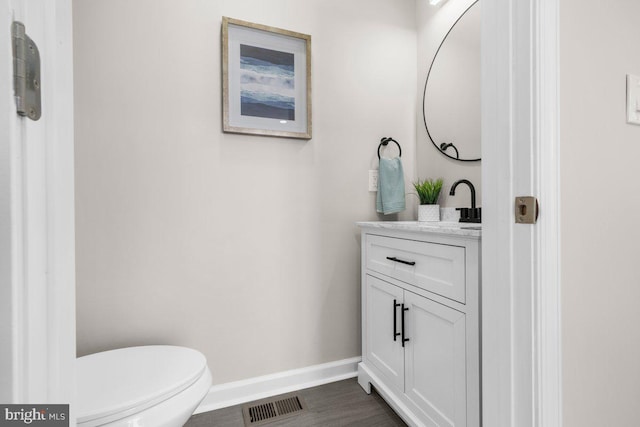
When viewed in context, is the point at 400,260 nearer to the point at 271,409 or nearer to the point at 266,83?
the point at 271,409

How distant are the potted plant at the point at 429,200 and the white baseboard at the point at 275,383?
35.3 inches

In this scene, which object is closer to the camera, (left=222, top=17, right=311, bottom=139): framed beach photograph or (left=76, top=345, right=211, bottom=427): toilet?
(left=76, top=345, right=211, bottom=427): toilet

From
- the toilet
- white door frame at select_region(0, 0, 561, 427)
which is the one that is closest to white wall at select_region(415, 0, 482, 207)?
white door frame at select_region(0, 0, 561, 427)

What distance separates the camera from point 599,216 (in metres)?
0.73

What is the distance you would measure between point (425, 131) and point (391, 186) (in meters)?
0.42

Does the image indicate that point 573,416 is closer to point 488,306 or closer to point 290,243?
point 488,306

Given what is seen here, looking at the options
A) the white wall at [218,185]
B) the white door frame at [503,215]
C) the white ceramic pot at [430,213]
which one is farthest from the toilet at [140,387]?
the white ceramic pot at [430,213]

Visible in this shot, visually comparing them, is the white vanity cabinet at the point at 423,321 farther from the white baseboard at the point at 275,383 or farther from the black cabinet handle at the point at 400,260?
the white baseboard at the point at 275,383

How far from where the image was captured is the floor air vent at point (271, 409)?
134 cm

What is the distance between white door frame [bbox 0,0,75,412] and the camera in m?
0.28

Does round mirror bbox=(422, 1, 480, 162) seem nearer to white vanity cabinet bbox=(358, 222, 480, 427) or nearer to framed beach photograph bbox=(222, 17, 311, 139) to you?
white vanity cabinet bbox=(358, 222, 480, 427)

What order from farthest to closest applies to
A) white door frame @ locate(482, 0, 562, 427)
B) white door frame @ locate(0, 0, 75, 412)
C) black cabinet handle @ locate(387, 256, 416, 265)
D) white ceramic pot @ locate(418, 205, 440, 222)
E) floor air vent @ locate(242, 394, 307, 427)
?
white ceramic pot @ locate(418, 205, 440, 222) < floor air vent @ locate(242, 394, 307, 427) < black cabinet handle @ locate(387, 256, 416, 265) < white door frame @ locate(482, 0, 562, 427) < white door frame @ locate(0, 0, 75, 412)

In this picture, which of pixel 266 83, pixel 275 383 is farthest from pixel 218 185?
pixel 275 383

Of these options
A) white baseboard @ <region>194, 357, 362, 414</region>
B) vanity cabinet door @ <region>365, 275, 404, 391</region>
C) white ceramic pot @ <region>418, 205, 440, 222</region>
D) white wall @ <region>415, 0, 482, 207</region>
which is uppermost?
white wall @ <region>415, 0, 482, 207</region>
